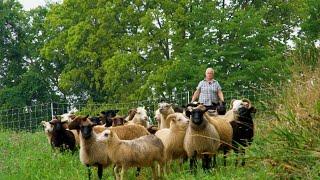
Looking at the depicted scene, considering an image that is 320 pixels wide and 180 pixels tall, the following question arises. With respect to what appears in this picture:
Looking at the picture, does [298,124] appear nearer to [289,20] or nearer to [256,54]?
[256,54]

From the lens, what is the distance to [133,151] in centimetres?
1084

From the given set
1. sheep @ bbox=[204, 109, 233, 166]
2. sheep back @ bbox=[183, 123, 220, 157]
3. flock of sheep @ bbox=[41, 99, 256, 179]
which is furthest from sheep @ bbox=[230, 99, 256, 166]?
sheep back @ bbox=[183, 123, 220, 157]

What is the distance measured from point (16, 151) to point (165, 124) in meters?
4.77

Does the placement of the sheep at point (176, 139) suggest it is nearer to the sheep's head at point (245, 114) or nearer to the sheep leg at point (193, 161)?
the sheep leg at point (193, 161)

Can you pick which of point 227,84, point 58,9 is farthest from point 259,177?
point 58,9

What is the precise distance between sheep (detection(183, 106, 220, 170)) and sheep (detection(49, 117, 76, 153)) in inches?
163

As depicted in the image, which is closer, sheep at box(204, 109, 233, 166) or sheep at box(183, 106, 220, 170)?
sheep at box(183, 106, 220, 170)

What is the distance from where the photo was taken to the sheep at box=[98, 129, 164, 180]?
427 inches

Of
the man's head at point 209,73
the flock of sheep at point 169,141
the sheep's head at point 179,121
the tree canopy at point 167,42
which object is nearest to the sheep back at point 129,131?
the flock of sheep at point 169,141

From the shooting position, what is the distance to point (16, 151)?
16922 millimetres

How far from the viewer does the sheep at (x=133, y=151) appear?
1084cm

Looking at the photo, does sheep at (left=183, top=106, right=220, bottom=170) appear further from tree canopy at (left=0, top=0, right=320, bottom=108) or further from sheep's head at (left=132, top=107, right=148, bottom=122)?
tree canopy at (left=0, top=0, right=320, bottom=108)

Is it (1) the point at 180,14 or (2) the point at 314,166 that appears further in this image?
A: (1) the point at 180,14

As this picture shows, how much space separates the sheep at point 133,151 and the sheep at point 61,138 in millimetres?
3703
